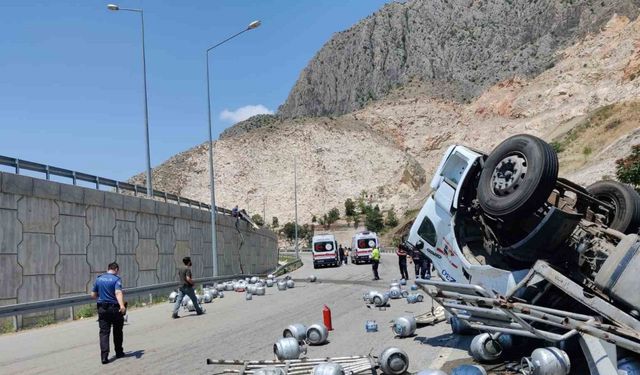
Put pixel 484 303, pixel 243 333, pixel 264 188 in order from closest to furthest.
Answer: pixel 484 303 → pixel 243 333 → pixel 264 188

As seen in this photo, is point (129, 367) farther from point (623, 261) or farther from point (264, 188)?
point (264, 188)

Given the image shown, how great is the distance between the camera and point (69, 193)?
55.2 feet

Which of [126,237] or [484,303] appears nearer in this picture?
[484,303]

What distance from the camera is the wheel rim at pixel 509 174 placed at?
24.8 ft

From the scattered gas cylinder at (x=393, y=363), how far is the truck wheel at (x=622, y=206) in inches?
153

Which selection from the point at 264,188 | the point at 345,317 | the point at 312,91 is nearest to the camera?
the point at 345,317

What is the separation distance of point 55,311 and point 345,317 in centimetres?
767

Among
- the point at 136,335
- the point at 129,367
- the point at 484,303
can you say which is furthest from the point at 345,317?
the point at 484,303

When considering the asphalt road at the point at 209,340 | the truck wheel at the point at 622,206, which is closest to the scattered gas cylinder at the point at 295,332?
the asphalt road at the point at 209,340

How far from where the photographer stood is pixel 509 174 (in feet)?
25.3

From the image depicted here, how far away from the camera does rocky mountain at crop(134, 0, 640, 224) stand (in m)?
81.2

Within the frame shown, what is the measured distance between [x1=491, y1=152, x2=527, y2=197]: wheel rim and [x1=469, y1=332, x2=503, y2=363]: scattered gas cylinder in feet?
6.28

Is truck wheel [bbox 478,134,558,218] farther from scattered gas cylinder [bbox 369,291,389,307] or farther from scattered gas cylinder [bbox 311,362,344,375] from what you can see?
scattered gas cylinder [bbox 369,291,389,307]

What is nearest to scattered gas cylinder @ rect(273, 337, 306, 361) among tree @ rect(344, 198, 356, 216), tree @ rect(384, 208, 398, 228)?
tree @ rect(384, 208, 398, 228)
